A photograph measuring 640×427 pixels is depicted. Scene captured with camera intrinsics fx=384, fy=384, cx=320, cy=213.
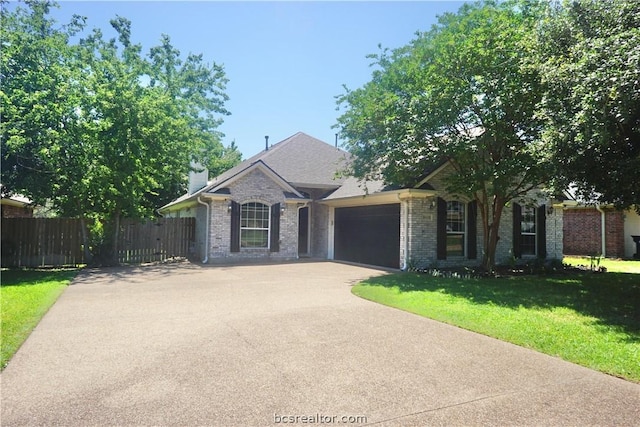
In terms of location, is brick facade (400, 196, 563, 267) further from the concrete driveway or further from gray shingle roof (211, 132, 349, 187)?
the concrete driveway

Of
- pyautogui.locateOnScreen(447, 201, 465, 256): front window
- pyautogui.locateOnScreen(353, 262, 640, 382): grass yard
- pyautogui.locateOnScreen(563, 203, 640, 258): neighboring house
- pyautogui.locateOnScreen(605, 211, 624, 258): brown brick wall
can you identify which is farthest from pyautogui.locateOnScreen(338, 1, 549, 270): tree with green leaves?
pyautogui.locateOnScreen(605, 211, 624, 258): brown brick wall

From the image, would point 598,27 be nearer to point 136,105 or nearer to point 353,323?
point 353,323

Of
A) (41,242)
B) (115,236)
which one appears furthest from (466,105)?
(41,242)

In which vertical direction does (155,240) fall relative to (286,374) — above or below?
above

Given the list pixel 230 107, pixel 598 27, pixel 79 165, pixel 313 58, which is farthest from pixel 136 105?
pixel 598 27

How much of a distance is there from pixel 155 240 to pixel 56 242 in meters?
3.64

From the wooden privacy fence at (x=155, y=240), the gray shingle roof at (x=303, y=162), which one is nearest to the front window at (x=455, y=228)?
the gray shingle roof at (x=303, y=162)

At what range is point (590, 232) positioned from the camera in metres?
20.5

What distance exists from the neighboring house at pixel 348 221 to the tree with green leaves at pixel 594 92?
5.46 m

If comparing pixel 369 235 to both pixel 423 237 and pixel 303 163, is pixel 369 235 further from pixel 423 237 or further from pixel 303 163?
pixel 303 163

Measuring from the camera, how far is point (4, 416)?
3361 millimetres

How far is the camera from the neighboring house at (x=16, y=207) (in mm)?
18298

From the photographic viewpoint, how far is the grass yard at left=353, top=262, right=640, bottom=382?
5246 mm

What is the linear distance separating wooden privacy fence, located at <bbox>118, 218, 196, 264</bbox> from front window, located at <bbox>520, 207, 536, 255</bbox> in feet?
48.5
